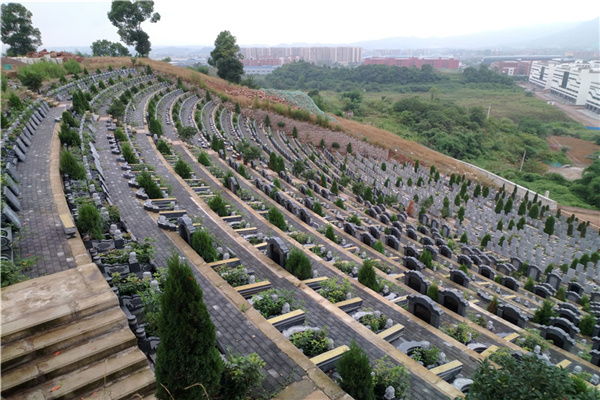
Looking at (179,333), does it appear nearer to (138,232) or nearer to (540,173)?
(138,232)

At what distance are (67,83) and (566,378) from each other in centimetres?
4126

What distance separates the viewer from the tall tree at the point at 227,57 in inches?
2351

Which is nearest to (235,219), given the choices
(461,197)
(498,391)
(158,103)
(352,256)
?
(352,256)

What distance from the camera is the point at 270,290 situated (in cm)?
1027

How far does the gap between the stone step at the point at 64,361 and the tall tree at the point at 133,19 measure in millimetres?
61102

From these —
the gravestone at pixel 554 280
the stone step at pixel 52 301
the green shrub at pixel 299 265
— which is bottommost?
the gravestone at pixel 554 280

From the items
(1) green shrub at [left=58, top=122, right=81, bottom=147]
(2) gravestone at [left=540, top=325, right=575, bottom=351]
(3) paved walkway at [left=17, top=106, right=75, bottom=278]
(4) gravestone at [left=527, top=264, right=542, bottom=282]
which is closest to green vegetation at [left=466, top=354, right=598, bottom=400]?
(2) gravestone at [left=540, top=325, right=575, bottom=351]

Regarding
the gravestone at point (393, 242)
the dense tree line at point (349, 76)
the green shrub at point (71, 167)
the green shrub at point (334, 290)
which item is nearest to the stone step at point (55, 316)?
the green shrub at point (334, 290)

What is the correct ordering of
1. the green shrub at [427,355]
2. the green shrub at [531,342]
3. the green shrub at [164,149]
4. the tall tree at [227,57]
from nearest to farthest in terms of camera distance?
the green shrub at [427,355] < the green shrub at [531,342] < the green shrub at [164,149] < the tall tree at [227,57]

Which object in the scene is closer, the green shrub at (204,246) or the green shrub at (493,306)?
the green shrub at (204,246)

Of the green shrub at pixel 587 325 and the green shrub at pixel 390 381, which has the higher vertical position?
the green shrub at pixel 390 381

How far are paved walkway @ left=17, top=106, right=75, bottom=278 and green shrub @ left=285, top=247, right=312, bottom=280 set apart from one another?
6011 millimetres

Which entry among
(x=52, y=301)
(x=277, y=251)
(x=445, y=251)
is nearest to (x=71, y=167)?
(x=277, y=251)

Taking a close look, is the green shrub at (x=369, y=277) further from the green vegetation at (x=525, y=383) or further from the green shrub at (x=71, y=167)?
the green shrub at (x=71, y=167)
